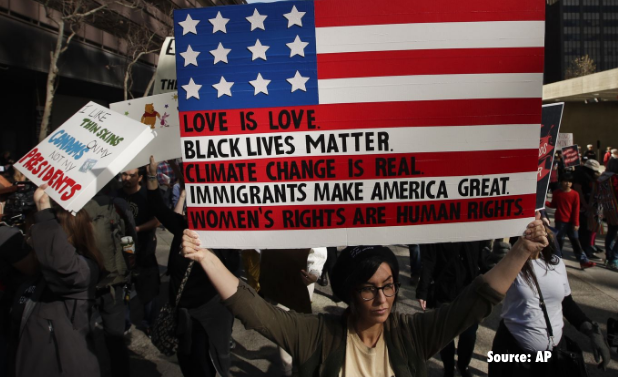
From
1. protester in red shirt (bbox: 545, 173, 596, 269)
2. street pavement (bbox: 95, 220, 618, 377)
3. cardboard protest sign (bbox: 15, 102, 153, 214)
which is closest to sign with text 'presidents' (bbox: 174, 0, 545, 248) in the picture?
cardboard protest sign (bbox: 15, 102, 153, 214)

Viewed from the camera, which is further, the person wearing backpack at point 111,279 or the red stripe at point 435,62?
the person wearing backpack at point 111,279

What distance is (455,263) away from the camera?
13.3 feet

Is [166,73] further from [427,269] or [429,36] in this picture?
[429,36]

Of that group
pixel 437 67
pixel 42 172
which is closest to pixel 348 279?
pixel 437 67

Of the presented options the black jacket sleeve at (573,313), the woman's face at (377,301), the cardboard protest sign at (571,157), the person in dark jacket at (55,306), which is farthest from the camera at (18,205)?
the cardboard protest sign at (571,157)

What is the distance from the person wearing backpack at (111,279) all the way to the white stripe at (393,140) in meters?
2.03

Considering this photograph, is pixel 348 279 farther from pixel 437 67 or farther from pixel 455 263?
pixel 455 263

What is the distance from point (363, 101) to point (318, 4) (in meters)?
0.49

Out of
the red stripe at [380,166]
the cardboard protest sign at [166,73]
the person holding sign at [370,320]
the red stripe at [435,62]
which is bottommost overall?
the person holding sign at [370,320]

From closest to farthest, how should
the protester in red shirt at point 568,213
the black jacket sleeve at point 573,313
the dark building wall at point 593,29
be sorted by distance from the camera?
the black jacket sleeve at point 573,313
the protester in red shirt at point 568,213
the dark building wall at point 593,29

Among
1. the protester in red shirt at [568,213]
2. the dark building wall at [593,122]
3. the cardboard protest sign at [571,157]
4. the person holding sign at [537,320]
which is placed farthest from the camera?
the dark building wall at [593,122]

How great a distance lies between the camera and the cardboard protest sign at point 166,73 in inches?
186

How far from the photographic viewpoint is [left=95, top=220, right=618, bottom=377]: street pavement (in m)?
4.51

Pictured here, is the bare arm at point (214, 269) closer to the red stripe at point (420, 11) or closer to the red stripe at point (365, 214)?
the red stripe at point (365, 214)
